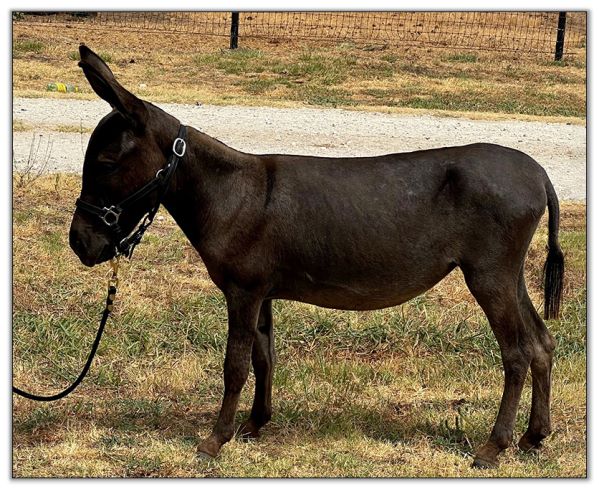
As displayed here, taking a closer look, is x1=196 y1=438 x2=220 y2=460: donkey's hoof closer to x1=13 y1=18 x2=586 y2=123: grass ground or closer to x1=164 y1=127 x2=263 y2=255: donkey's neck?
x1=164 y1=127 x2=263 y2=255: donkey's neck

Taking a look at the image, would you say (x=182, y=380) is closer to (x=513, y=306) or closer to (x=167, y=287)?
(x=167, y=287)

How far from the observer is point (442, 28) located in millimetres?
23875

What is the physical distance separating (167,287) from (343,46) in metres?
13.8

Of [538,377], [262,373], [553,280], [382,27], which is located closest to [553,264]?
[553,280]

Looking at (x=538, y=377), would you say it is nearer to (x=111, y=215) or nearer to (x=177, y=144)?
(x=177, y=144)

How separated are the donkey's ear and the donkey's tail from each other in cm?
228

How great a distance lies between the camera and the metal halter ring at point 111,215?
5547 mm

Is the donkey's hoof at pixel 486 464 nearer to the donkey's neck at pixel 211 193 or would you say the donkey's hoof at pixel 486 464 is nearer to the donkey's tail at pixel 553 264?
the donkey's tail at pixel 553 264

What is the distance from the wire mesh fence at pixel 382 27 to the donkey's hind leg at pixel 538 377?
51.8 feet

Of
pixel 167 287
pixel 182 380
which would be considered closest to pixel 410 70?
pixel 167 287

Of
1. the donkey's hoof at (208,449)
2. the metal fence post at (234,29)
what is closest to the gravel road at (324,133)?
the metal fence post at (234,29)

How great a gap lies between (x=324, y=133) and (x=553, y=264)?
8199 millimetres

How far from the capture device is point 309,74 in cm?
1895

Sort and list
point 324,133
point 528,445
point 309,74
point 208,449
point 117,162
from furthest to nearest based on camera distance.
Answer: point 309,74
point 324,133
point 528,445
point 208,449
point 117,162
